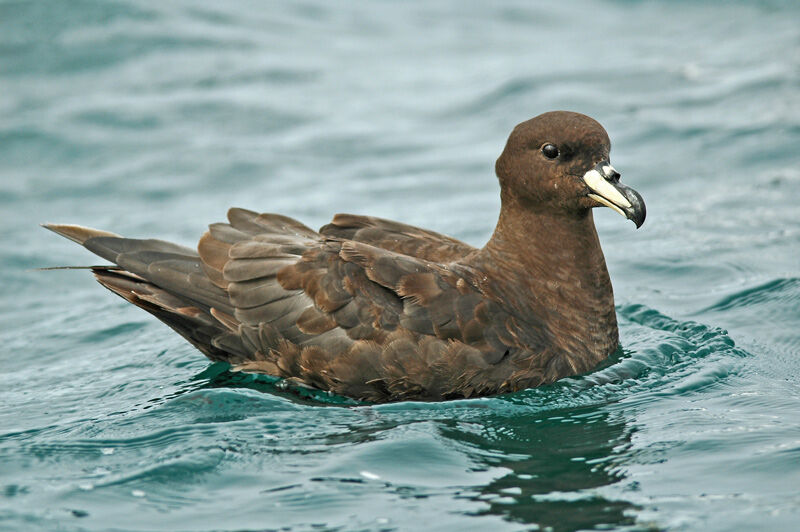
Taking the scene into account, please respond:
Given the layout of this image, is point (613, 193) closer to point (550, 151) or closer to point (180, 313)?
point (550, 151)

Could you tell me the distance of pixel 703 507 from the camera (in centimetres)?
505

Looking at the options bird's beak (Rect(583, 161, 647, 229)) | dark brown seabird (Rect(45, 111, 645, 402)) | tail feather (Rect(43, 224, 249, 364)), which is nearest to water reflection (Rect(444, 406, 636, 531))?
dark brown seabird (Rect(45, 111, 645, 402))

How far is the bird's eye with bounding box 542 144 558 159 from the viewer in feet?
21.9

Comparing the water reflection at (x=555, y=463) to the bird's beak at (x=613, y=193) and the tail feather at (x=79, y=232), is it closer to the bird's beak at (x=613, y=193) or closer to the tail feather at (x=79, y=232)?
the bird's beak at (x=613, y=193)

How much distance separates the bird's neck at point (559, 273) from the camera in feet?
22.0

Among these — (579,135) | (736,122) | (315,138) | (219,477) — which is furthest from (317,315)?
(736,122)

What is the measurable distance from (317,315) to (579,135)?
1.88m

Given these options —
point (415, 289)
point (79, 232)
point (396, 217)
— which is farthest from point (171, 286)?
point (396, 217)

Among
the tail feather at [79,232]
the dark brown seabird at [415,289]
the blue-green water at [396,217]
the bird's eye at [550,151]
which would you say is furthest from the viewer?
the tail feather at [79,232]

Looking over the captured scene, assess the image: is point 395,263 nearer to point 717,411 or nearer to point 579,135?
point 579,135

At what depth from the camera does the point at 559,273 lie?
6848mm

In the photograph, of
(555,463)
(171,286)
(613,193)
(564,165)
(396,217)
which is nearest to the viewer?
(555,463)

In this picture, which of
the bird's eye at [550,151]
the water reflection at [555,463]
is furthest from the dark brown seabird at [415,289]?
the water reflection at [555,463]

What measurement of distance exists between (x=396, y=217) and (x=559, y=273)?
401cm
